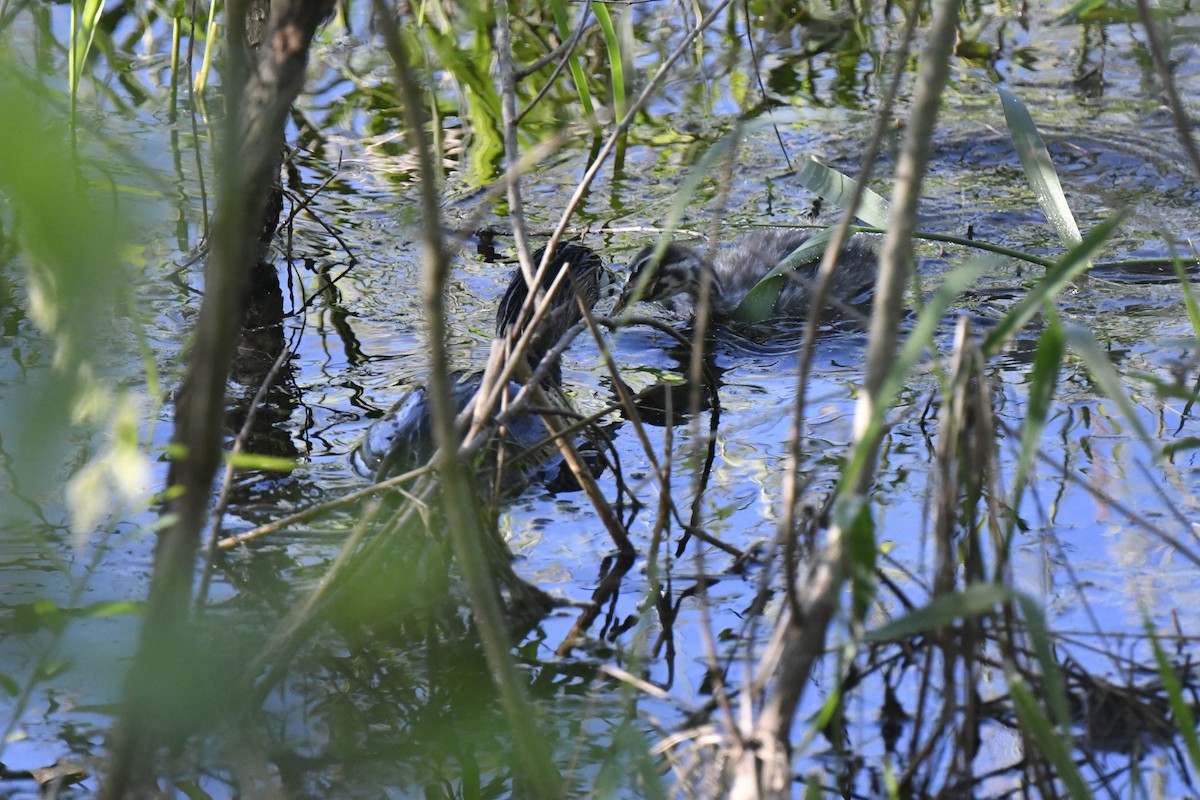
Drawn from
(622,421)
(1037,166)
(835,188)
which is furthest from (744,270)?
(1037,166)

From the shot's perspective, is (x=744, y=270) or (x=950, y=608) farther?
(x=744, y=270)

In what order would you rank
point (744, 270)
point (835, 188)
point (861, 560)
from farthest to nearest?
point (744, 270), point (835, 188), point (861, 560)

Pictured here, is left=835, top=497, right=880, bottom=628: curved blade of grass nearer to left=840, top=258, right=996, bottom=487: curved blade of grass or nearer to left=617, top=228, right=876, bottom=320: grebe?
left=840, top=258, right=996, bottom=487: curved blade of grass

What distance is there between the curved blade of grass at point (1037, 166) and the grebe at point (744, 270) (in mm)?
2062

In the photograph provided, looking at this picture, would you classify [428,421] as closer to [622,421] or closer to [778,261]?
[622,421]

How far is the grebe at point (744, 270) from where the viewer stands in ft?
15.1

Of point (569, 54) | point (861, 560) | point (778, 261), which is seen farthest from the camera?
point (778, 261)

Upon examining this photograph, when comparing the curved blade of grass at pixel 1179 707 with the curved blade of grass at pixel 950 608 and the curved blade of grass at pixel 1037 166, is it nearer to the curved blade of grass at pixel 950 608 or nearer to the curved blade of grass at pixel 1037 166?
the curved blade of grass at pixel 950 608

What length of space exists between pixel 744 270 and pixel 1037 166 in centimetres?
252

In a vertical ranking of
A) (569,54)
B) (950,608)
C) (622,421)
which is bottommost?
(622,421)

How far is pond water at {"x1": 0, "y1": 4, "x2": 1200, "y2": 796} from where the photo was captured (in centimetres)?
187

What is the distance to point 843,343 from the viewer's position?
12.7 feet

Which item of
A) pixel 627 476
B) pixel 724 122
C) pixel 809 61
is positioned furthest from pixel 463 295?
pixel 809 61

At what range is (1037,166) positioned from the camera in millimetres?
2260
